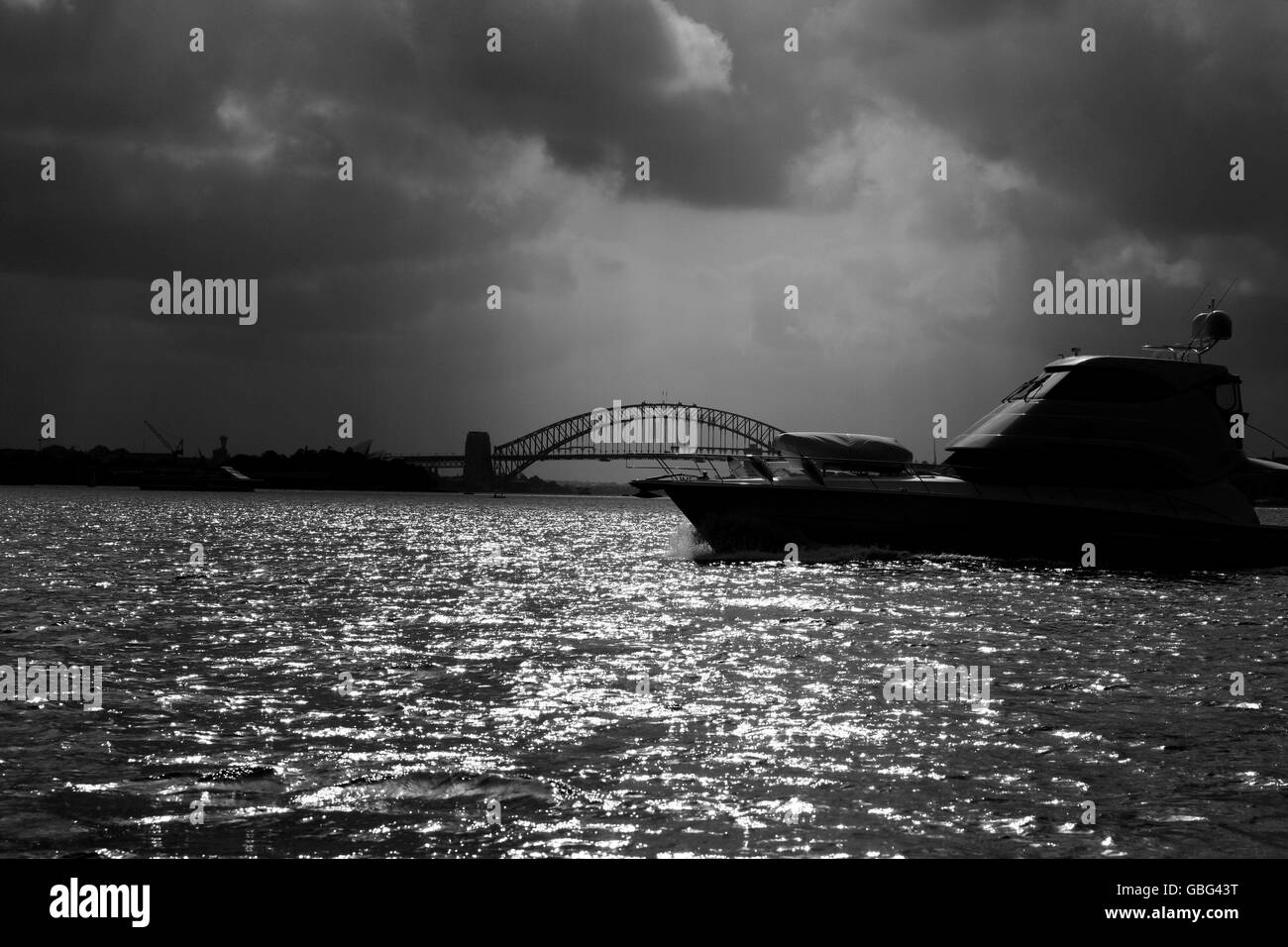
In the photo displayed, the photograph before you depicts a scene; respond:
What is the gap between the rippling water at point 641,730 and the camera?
802cm

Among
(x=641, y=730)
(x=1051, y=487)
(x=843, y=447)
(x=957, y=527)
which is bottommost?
(x=641, y=730)

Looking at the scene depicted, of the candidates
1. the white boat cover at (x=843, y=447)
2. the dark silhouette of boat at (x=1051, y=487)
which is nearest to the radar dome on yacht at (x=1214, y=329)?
the dark silhouette of boat at (x=1051, y=487)

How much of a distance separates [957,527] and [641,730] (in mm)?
26629

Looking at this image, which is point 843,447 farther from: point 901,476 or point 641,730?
point 641,730

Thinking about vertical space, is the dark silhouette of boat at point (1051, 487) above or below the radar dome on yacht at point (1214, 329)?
below

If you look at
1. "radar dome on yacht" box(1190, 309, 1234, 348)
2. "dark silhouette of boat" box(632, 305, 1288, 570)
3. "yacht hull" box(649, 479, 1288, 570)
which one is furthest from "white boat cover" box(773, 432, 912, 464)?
"radar dome on yacht" box(1190, 309, 1234, 348)

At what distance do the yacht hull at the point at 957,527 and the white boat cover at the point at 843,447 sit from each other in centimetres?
302

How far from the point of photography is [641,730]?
11406 mm

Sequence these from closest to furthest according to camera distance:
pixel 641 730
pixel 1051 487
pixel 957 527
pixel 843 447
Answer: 1. pixel 641 730
2. pixel 957 527
3. pixel 1051 487
4. pixel 843 447

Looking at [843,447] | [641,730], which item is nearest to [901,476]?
[843,447]

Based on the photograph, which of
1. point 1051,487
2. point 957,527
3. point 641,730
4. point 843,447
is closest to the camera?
point 641,730

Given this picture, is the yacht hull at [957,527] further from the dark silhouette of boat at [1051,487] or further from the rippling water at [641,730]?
the rippling water at [641,730]

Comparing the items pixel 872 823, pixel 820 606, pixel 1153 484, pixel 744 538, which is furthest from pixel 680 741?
pixel 1153 484
